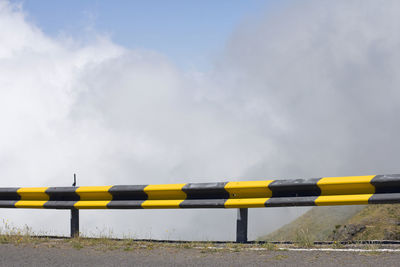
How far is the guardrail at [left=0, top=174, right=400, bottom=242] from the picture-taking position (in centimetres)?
723

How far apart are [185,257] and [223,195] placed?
1.58m

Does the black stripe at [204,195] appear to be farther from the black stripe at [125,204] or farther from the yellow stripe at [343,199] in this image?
the yellow stripe at [343,199]

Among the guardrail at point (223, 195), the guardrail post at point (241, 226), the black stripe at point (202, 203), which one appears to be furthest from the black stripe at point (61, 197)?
the guardrail post at point (241, 226)

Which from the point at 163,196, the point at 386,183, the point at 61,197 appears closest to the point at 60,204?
the point at 61,197

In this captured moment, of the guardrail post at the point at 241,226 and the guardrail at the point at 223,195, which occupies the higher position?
the guardrail at the point at 223,195

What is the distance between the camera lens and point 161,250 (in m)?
7.06

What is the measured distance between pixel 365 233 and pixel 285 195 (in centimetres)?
962

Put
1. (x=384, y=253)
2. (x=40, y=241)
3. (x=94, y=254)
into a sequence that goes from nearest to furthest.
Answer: (x=384, y=253)
(x=94, y=254)
(x=40, y=241)

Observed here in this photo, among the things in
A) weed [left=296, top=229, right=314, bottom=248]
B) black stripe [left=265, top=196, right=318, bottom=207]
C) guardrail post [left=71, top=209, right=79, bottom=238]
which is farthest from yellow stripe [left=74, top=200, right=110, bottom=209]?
weed [left=296, top=229, right=314, bottom=248]

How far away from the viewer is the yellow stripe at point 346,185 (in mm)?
7227

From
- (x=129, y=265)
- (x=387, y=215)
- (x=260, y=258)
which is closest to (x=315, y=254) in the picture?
(x=260, y=258)

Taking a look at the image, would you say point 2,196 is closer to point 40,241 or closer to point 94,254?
point 40,241

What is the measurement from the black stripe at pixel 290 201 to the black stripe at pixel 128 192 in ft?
5.92

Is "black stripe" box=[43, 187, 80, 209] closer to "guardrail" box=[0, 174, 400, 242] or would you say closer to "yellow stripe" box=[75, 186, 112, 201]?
"guardrail" box=[0, 174, 400, 242]
